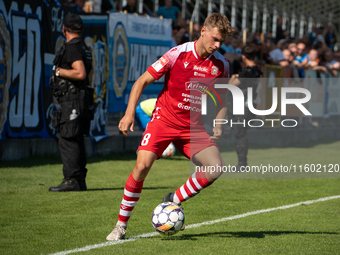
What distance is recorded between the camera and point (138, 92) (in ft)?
16.5

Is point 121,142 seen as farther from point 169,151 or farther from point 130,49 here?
point 130,49

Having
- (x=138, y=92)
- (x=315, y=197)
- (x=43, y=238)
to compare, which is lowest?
(x=315, y=197)

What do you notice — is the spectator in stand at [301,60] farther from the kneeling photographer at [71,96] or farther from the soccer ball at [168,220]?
the soccer ball at [168,220]

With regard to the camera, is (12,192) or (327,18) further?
(327,18)

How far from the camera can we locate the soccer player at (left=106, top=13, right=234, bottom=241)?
16.9ft

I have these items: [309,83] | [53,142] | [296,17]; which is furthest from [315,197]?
[296,17]

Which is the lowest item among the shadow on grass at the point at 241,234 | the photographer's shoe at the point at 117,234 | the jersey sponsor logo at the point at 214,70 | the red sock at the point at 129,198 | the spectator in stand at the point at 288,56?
the shadow on grass at the point at 241,234

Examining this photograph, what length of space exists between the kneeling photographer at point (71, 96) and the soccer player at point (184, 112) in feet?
7.83

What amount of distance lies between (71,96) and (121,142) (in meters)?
5.12

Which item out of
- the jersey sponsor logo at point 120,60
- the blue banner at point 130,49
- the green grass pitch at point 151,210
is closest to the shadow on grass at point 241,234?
the green grass pitch at point 151,210

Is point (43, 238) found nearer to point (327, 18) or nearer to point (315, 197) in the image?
point (315, 197)

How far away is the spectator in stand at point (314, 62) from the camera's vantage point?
1934cm

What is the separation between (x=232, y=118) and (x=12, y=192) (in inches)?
210

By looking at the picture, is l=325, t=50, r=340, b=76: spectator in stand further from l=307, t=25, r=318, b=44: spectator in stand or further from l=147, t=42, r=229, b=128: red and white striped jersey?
l=147, t=42, r=229, b=128: red and white striped jersey
